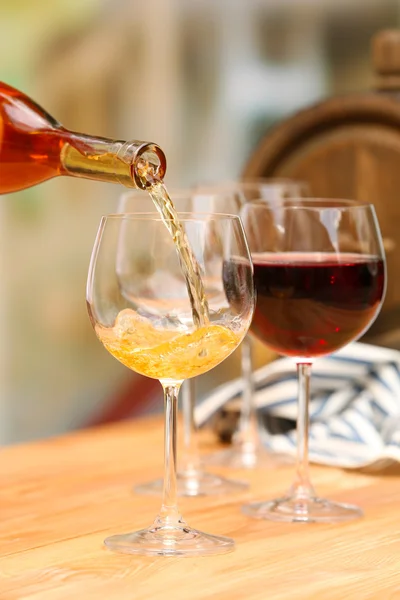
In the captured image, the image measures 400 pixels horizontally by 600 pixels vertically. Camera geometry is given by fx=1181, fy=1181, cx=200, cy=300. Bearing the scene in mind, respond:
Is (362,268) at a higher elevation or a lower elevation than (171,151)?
lower

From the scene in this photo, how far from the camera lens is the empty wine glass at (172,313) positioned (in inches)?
35.7

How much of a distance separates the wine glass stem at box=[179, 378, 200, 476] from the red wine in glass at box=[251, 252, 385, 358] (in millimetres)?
223

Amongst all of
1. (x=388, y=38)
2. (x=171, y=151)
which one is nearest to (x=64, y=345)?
(x=171, y=151)

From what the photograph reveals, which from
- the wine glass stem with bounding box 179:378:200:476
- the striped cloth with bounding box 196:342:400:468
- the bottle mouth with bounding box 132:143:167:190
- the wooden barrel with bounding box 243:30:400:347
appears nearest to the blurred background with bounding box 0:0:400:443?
the wooden barrel with bounding box 243:30:400:347

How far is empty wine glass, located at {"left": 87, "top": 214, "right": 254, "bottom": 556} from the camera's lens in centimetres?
91

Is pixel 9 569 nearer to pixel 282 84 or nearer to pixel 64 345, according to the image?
pixel 64 345

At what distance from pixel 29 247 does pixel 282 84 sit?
2.87 feet

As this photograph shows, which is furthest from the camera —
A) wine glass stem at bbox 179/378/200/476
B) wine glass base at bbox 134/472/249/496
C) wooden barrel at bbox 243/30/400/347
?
wooden barrel at bbox 243/30/400/347

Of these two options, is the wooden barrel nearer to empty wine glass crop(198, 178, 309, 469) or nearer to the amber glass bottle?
empty wine glass crop(198, 178, 309, 469)

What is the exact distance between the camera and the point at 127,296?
37.4 inches

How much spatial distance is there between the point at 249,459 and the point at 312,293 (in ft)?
1.05

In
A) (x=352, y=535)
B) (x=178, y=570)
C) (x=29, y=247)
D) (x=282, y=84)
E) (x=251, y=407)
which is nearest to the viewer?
(x=178, y=570)

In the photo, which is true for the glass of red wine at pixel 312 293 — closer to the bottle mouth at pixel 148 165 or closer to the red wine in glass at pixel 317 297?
the red wine in glass at pixel 317 297

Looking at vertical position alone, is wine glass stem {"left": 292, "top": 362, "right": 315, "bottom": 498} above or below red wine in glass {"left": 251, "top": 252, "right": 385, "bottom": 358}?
below
